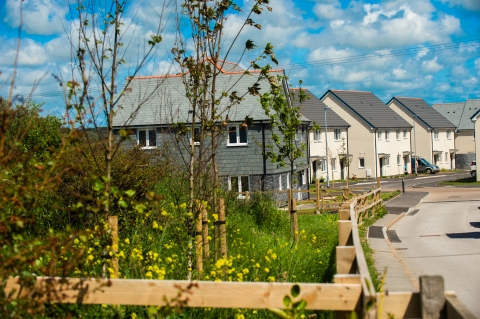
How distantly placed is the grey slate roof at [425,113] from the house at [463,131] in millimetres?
2553

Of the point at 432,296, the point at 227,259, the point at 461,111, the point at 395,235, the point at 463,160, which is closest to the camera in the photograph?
the point at 432,296

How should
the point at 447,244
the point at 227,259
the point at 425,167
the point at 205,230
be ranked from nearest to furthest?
the point at 227,259
the point at 205,230
the point at 447,244
the point at 425,167

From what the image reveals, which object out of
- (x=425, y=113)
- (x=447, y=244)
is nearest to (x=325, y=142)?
(x=425, y=113)

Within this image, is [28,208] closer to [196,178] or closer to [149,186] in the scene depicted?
[196,178]

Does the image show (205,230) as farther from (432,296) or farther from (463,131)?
(463,131)

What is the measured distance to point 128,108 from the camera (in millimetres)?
35688

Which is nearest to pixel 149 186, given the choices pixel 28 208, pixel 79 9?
pixel 79 9

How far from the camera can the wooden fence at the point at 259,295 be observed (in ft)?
12.1

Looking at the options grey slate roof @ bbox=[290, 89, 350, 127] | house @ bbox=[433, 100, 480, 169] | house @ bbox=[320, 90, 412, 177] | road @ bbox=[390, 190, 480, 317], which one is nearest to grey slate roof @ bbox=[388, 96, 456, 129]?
house @ bbox=[433, 100, 480, 169]

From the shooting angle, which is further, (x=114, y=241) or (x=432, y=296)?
(x=114, y=241)

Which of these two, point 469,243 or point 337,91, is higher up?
point 337,91

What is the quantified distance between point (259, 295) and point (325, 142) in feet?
209

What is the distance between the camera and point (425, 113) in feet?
276

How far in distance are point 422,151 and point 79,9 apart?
259 feet
